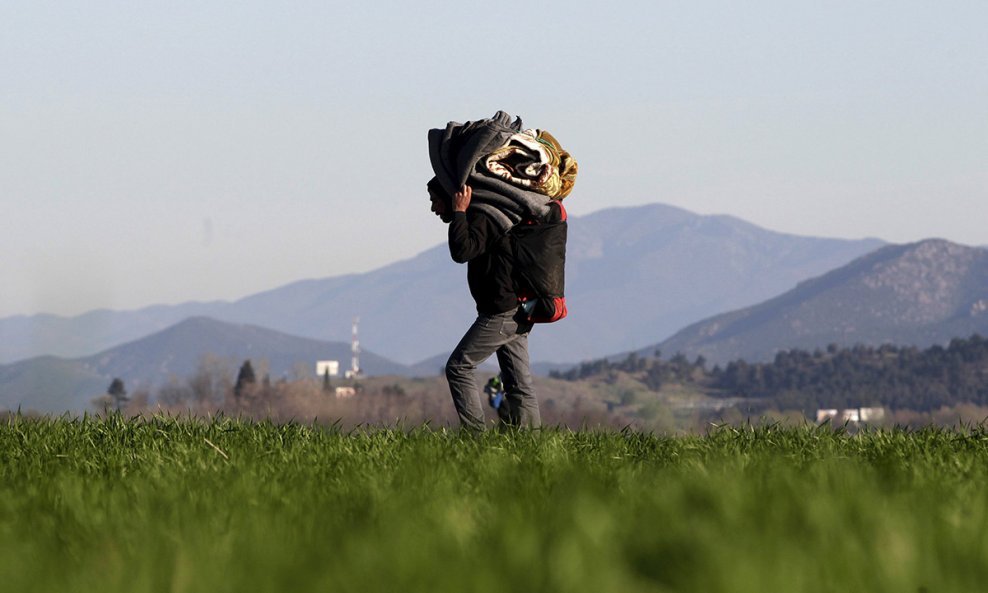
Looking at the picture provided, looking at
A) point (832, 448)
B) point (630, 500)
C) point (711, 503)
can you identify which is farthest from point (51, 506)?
point (832, 448)

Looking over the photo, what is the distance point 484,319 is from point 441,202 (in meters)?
1.21

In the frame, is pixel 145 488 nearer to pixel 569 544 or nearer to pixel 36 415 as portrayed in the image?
pixel 569 544

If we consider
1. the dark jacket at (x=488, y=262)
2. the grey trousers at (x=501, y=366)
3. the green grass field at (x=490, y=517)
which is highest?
the dark jacket at (x=488, y=262)

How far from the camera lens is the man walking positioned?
10562 millimetres

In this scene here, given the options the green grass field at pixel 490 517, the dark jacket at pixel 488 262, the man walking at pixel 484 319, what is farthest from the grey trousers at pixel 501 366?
the green grass field at pixel 490 517

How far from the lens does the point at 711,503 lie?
4.82m

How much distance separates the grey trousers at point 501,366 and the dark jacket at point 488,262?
0.39 feet

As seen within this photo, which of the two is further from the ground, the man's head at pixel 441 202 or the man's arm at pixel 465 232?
the man's head at pixel 441 202

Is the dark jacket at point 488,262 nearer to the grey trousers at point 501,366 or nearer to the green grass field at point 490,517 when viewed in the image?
the grey trousers at point 501,366

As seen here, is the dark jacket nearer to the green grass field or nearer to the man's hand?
the man's hand

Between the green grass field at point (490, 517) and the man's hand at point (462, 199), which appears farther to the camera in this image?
the man's hand at point (462, 199)

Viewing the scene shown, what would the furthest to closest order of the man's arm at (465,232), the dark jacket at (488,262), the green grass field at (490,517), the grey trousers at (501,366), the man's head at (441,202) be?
the man's head at (441,202) → the grey trousers at (501,366) → the dark jacket at (488,262) → the man's arm at (465,232) → the green grass field at (490,517)

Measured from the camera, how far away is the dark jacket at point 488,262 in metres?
10.5

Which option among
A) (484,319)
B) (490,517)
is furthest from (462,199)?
(490,517)
